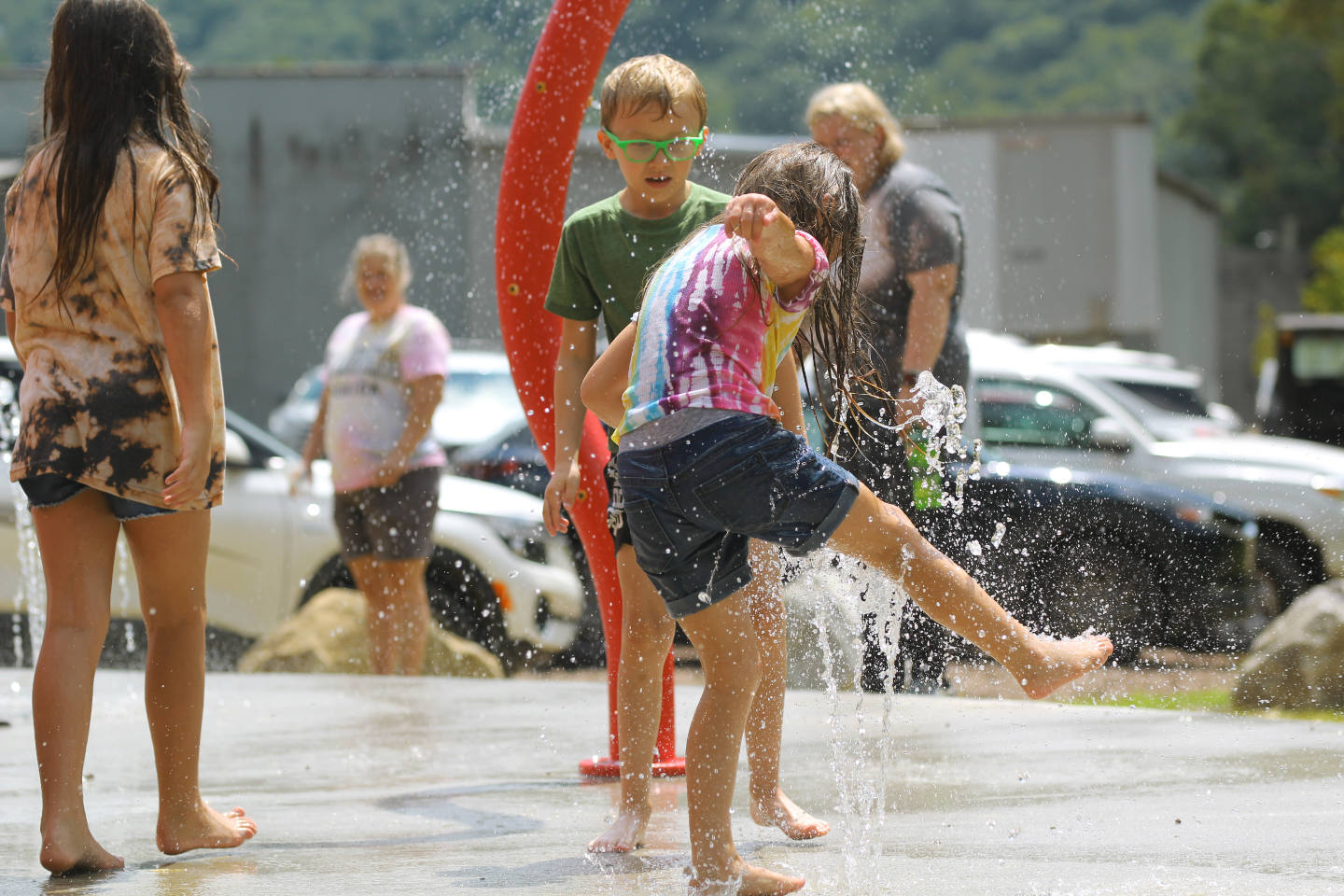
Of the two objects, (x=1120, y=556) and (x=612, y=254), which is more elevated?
(x=612, y=254)

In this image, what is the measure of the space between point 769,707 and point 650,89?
1316mm

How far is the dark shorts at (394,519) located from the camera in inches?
257

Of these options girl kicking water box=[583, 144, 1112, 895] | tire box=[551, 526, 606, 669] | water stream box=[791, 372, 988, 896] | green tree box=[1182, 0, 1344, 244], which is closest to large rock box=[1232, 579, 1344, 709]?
water stream box=[791, 372, 988, 896]

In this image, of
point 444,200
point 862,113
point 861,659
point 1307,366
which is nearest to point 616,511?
point 862,113

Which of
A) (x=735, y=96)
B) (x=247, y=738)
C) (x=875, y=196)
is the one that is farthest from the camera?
(x=735, y=96)

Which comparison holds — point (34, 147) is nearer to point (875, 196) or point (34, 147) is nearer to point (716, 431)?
point (716, 431)

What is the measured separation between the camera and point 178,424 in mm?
3322

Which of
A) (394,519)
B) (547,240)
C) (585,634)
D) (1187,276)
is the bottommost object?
(585,634)

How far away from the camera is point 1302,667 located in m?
6.86

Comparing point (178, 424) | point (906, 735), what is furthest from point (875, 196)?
point (178, 424)

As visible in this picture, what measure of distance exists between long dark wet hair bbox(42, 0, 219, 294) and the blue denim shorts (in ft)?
3.72

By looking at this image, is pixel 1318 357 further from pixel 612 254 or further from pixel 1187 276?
pixel 1187 276

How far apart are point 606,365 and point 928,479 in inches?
68.9

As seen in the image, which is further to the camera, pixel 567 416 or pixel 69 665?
pixel 567 416
